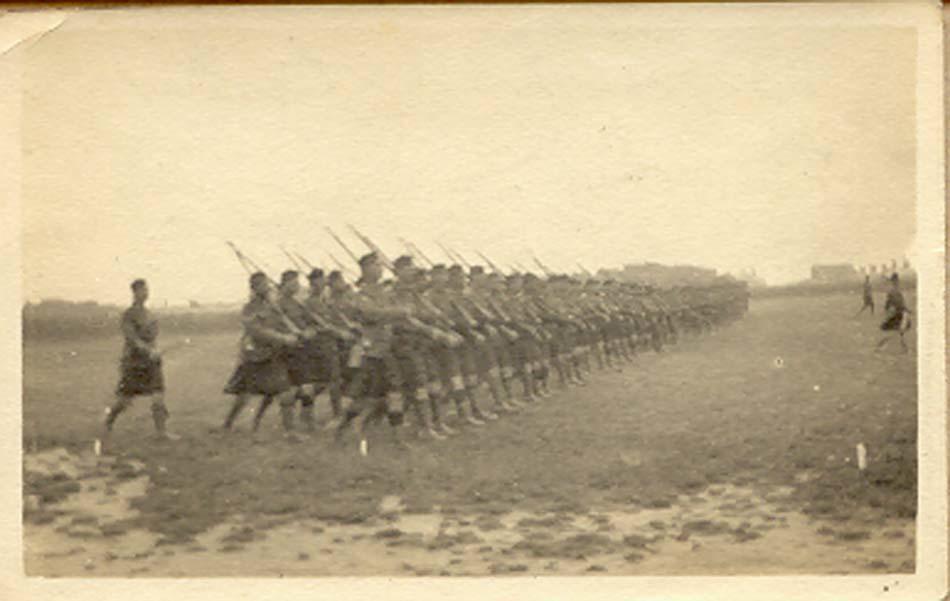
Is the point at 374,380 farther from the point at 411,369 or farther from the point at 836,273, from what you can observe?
the point at 836,273

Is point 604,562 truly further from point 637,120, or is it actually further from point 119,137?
point 119,137

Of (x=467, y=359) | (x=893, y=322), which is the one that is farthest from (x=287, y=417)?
(x=893, y=322)

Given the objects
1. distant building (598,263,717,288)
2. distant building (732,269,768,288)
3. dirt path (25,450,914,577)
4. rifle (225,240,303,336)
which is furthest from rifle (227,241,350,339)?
distant building (732,269,768,288)

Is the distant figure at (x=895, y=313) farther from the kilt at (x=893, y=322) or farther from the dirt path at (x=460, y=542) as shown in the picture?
the dirt path at (x=460, y=542)

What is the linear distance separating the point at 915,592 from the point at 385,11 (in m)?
1.90

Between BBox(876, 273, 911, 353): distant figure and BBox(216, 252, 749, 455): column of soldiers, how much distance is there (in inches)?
13.7

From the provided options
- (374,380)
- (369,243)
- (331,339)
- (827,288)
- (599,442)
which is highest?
(369,243)

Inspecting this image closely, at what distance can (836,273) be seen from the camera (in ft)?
7.91

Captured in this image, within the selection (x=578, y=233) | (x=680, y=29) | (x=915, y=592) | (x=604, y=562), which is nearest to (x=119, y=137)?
(x=578, y=233)

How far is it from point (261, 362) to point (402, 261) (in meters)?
0.42

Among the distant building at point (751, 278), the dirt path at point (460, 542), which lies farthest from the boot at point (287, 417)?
the distant building at point (751, 278)

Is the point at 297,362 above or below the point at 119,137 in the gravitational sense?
below

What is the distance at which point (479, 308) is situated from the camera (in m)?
2.44

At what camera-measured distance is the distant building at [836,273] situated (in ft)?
7.90
